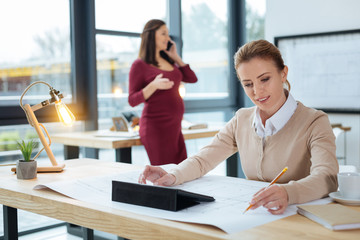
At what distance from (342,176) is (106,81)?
3.06 metres

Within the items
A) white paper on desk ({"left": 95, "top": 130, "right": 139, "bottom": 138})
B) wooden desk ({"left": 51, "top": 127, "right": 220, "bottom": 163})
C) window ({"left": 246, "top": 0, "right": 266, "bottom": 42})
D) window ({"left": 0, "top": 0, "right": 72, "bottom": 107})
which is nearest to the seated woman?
wooden desk ({"left": 51, "top": 127, "right": 220, "bottom": 163})

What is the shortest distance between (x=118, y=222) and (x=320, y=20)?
12.6 feet

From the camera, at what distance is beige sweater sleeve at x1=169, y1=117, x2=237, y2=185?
1688mm

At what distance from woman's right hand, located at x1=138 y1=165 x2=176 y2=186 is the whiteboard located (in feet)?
10.3

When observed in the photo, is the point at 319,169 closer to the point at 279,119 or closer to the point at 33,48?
the point at 279,119

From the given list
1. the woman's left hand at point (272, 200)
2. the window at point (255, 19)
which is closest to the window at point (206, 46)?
the window at point (255, 19)

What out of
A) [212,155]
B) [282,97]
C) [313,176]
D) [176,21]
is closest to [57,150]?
[176,21]

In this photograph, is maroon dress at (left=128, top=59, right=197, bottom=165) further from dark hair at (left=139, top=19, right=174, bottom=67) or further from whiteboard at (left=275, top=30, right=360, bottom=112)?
whiteboard at (left=275, top=30, right=360, bottom=112)

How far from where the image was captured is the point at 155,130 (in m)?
3.34

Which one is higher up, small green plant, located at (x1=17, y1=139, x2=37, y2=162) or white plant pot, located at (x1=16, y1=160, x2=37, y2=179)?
small green plant, located at (x1=17, y1=139, x2=37, y2=162)

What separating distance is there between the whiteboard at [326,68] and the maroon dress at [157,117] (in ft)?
5.83

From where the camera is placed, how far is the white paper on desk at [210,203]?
116cm

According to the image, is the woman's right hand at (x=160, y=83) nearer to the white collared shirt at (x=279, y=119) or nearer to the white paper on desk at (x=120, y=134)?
the white paper on desk at (x=120, y=134)

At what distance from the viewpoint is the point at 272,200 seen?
1.25 metres
